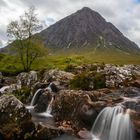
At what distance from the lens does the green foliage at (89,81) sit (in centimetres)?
4459

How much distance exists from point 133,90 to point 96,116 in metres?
9.36

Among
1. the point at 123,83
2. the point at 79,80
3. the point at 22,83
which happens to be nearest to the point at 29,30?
the point at 22,83

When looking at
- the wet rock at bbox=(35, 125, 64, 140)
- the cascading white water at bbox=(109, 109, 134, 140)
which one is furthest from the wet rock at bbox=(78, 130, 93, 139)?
the cascading white water at bbox=(109, 109, 134, 140)

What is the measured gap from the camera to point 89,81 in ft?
149

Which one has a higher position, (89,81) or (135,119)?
(89,81)

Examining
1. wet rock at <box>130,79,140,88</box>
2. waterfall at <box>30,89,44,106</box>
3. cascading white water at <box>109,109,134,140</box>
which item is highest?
wet rock at <box>130,79,140,88</box>

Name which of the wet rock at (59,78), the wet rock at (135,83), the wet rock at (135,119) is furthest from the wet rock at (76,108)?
the wet rock at (59,78)

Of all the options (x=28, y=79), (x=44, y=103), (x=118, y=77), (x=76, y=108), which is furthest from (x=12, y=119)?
(x=28, y=79)

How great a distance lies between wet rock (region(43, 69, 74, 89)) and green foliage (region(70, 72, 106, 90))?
2650 millimetres

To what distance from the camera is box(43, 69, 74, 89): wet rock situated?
49978mm

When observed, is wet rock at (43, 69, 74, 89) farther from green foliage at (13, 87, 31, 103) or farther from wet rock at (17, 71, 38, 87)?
green foliage at (13, 87, 31, 103)

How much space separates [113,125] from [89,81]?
16.2 m

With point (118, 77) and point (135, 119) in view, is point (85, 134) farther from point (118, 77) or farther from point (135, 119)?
point (118, 77)

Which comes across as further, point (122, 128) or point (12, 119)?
point (12, 119)
